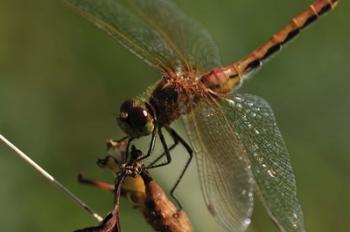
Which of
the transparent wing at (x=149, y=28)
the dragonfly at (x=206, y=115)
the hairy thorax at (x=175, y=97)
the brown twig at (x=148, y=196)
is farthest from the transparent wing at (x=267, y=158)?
the brown twig at (x=148, y=196)

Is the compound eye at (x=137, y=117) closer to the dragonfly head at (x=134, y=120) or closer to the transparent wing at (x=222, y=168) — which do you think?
the dragonfly head at (x=134, y=120)

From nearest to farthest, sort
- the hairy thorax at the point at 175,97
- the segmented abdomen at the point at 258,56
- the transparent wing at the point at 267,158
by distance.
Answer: the transparent wing at the point at 267,158 < the hairy thorax at the point at 175,97 < the segmented abdomen at the point at 258,56

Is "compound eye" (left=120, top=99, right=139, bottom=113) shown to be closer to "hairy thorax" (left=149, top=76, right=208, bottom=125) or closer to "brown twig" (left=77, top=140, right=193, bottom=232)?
"hairy thorax" (left=149, top=76, right=208, bottom=125)

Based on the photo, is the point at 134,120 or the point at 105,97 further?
the point at 105,97

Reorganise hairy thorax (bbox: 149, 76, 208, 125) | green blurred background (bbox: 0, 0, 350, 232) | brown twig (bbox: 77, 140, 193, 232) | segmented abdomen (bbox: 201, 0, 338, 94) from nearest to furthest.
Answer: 1. brown twig (bbox: 77, 140, 193, 232)
2. hairy thorax (bbox: 149, 76, 208, 125)
3. segmented abdomen (bbox: 201, 0, 338, 94)
4. green blurred background (bbox: 0, 0, 350, 232)

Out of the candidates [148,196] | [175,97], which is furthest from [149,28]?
[148,196]

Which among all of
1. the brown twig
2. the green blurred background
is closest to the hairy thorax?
the green blurred background

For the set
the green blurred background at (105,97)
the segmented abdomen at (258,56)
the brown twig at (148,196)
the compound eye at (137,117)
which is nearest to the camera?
the brown twig at (148,196)

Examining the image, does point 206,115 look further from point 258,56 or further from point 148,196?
point 148,196
